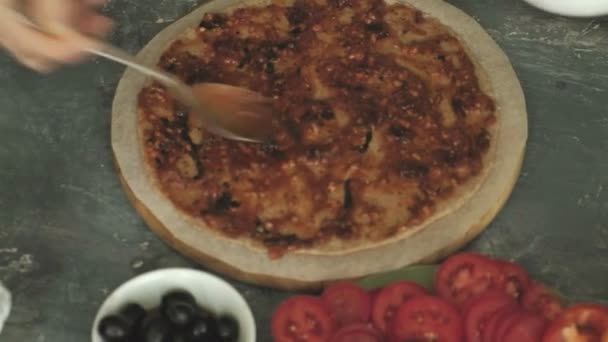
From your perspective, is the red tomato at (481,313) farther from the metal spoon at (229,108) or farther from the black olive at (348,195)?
the metal spoon at (229,108)

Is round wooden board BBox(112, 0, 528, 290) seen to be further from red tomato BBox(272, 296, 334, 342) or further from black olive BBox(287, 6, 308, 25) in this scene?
black olive BBox(287, 6, 308, 25)

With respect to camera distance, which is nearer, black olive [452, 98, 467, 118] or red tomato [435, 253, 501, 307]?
red tomato [435, 253, 501, 307]

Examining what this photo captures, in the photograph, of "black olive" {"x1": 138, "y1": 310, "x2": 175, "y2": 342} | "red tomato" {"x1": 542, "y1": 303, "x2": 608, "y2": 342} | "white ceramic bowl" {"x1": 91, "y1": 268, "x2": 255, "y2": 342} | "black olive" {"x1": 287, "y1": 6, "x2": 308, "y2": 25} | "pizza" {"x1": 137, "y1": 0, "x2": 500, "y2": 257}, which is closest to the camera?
"red tomato" {"x1": 542, "y1": 303, "x2": 608, "y2": 342}

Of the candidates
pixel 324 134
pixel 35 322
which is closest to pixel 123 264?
pixel 35 322

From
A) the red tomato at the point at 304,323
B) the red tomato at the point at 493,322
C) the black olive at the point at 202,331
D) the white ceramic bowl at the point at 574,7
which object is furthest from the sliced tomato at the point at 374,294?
the white ceramic bowl at the point at 574,7

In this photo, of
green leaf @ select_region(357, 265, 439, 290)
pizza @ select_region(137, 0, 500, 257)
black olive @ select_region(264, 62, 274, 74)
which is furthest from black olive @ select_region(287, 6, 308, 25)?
green leaf @ select_region(357, 265, 439, 290)

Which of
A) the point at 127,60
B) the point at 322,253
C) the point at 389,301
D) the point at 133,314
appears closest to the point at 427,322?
the point at 389,301
